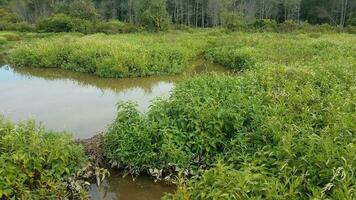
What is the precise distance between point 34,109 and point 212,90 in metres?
5.20

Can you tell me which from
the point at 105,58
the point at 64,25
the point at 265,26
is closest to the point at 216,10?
the point at 265,26

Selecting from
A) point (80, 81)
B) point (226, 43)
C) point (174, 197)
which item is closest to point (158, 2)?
point (226, 43)

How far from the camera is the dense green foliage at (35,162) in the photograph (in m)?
5.37

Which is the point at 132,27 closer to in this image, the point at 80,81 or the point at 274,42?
the point at 274,42

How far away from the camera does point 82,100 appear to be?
1192 cm

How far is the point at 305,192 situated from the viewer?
475 centimetres

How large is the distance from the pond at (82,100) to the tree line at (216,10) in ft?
81.5

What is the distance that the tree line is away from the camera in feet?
148

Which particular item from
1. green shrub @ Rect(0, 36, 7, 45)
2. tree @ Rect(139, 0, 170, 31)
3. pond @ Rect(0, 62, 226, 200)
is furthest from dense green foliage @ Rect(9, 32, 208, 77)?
tree @ Rect(139, 0, 170, 31)

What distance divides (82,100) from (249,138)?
6842 millimetres

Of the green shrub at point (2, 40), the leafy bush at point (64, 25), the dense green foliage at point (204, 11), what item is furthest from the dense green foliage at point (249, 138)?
the dense green foliage at point (204, 11)

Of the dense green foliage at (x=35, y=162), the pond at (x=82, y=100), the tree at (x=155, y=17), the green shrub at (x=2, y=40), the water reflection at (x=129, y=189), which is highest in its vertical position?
the tree at (x=155, y=17)

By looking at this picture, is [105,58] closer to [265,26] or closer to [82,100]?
[82,100]

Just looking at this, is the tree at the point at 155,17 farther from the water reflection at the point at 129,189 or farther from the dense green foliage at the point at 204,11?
the water reflection at the point at 129,189
